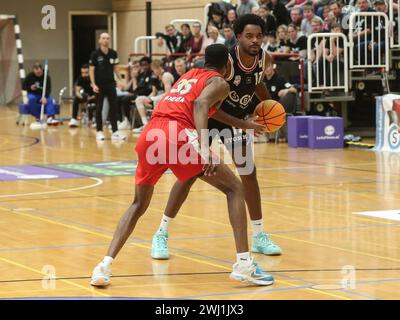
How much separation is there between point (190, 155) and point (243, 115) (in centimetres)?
130

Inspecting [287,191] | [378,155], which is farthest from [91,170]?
[378,155]

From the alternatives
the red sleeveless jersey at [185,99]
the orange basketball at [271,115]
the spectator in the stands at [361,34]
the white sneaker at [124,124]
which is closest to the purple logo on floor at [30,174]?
the orange basketball at [271,115]

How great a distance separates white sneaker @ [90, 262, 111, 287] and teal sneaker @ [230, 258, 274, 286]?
0.90 m

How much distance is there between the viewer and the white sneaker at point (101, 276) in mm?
6738

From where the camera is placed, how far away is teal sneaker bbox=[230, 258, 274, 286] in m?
6.82

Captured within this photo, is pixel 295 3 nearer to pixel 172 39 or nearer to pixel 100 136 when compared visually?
pixel 172 39

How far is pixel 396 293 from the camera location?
256 inches

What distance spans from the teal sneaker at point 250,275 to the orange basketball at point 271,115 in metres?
1.50

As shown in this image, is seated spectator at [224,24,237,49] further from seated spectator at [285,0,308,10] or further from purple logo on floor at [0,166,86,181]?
purple logo on floor at [0,166,86,181]

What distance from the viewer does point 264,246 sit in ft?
26.6

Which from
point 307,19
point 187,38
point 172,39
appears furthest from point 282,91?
point 172,39

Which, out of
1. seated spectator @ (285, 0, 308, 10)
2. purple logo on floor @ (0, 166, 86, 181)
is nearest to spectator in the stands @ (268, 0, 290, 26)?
seated spectator @ (285, 0, 308, 10)

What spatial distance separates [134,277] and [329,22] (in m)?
13.0
